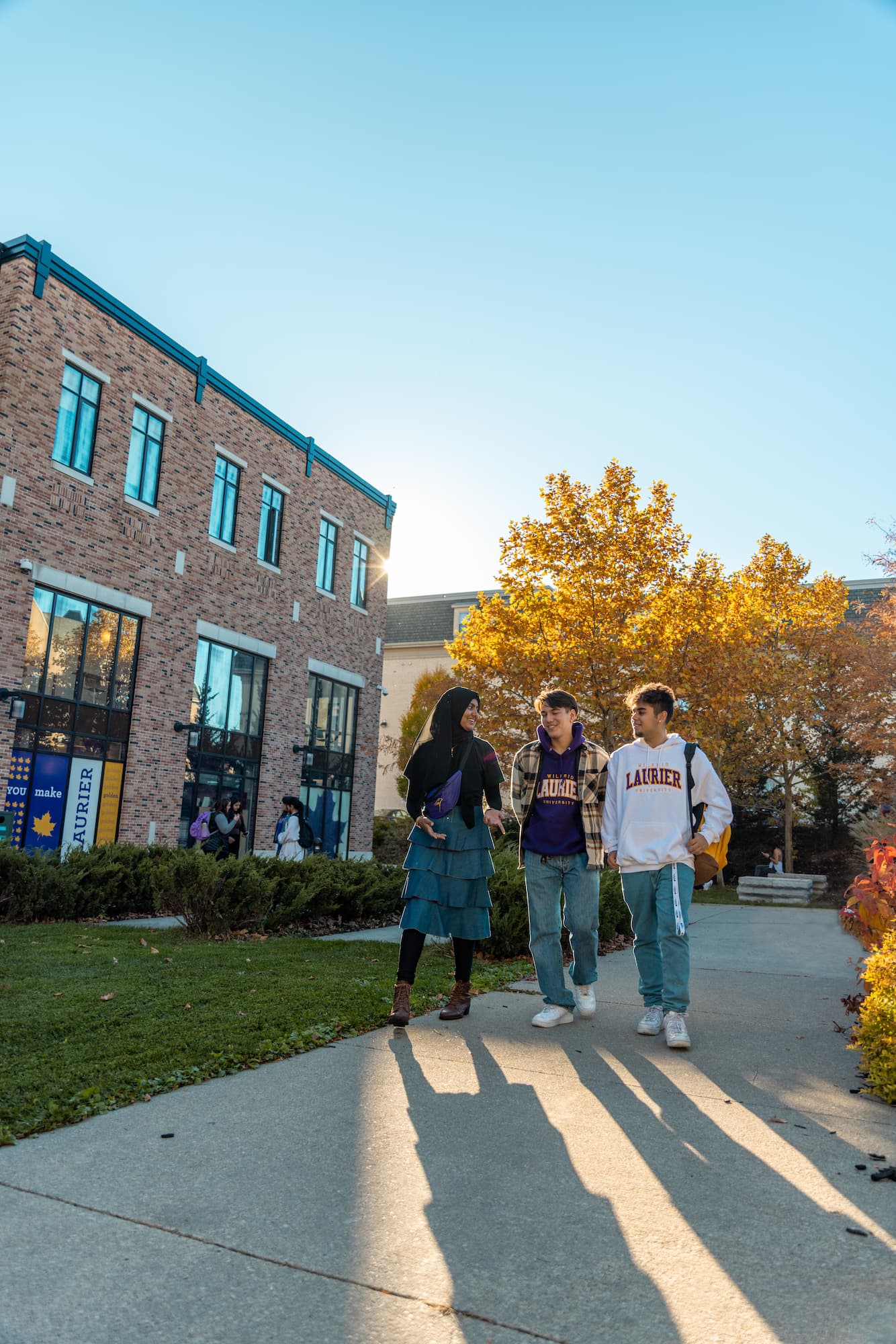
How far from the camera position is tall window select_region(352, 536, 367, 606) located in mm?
27156

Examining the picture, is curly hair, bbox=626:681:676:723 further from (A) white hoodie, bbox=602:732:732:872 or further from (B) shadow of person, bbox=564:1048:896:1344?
(B) shadow of person, bbox=564:1048:896:1344

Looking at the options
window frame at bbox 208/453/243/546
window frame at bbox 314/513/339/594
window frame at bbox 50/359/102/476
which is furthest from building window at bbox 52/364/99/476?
window frame at bbox 314/513/339/594

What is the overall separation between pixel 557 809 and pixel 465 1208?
2995 mm

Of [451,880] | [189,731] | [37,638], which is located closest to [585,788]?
[451,880]

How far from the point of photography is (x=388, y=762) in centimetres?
4247

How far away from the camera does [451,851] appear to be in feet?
18.3

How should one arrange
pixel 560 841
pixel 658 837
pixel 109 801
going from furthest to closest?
pixel 109 801 < pixel 560 841 < pixel 658 837

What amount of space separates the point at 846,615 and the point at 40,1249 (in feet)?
132

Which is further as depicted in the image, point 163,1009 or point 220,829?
point 220,829

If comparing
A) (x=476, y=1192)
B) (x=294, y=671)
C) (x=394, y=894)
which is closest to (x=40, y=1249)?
(x=476, y=1192)

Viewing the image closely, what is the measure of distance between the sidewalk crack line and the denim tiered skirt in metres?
2.85

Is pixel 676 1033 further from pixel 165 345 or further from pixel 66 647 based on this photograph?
pixel 165 345

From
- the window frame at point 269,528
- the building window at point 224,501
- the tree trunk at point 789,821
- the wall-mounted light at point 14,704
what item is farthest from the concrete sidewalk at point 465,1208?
the tree trunk at point 789,821

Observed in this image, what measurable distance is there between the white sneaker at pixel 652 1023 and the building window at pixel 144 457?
15.7 meters
